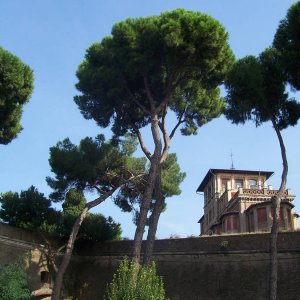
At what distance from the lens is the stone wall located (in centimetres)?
1680

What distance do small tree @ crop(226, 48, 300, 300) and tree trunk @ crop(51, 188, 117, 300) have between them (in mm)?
5847

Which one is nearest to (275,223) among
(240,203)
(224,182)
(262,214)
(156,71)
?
(156,71)

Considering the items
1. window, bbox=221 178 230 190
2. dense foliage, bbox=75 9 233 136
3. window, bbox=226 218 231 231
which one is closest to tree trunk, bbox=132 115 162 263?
dense foliage, bbox=75 9 233 136

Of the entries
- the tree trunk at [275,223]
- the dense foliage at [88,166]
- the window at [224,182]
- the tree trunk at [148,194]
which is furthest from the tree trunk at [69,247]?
the window at [224,182]

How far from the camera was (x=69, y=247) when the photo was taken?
18.0 m

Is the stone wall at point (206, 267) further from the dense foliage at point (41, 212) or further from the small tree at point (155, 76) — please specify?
the small tree at point (155, 76)

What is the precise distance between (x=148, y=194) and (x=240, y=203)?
20.5 meters

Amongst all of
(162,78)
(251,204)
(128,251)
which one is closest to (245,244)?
(128,251)

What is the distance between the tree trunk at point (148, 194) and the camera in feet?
51.0

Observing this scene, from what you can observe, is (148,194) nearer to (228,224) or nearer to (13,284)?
A: (13,284)

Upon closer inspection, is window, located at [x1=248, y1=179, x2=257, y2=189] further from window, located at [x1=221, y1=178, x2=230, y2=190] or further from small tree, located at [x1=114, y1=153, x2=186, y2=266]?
small tree, located at [x1=114, y1=153, x2=186, y2=266]

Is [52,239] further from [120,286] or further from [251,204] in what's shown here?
[251,204]

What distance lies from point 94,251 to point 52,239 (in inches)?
72.8

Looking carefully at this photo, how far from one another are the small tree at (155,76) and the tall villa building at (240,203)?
13.7 meters
